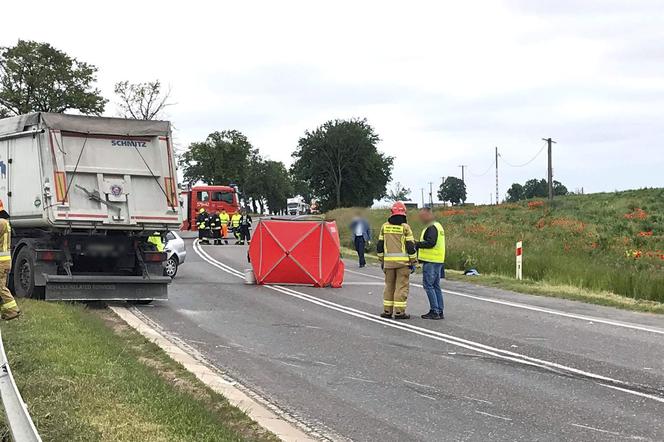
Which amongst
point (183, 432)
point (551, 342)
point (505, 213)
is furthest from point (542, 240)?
point (183, 432)

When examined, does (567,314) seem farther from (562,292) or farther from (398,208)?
(398,208)

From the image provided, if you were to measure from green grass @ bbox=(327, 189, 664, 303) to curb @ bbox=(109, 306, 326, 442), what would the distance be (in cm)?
576

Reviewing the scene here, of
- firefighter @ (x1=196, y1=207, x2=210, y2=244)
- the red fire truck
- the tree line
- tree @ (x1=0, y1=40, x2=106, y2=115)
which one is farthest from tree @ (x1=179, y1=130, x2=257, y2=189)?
firefighter @ (x1=196, y1=207, x2=210, y2=244)

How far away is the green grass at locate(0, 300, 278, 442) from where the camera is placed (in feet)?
17.5

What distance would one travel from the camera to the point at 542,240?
29531 millimetres

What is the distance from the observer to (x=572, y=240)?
96.5 feet

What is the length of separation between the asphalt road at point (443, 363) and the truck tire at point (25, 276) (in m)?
2.11

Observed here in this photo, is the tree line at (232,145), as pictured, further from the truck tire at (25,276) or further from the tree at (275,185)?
the truck tire at (25,276)

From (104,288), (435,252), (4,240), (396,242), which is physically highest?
(4,240)

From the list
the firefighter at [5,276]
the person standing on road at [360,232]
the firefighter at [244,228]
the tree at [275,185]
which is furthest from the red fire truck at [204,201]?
the tree at [275,185]

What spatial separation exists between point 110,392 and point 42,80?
162 ft

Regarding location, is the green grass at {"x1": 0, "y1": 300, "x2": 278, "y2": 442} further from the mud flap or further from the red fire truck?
the red fire truck

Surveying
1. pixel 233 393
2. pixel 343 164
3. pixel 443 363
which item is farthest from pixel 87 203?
pixel 343 164

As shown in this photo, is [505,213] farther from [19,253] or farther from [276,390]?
[276,390]
